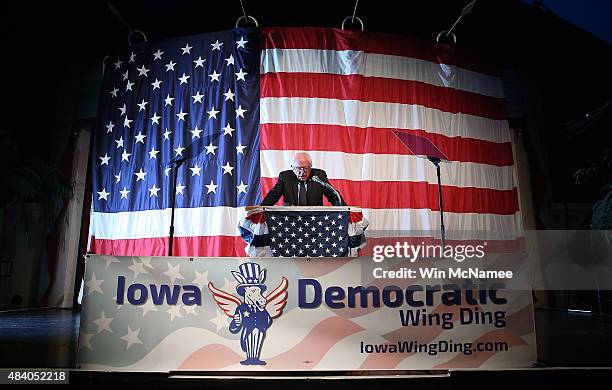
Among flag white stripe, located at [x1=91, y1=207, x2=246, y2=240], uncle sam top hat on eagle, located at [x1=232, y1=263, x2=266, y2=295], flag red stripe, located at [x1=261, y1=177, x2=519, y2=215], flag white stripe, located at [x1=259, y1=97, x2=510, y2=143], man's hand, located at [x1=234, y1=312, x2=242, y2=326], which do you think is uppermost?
flag white stripe, located at [x1=259, y1=97, x2=510, y2=143]

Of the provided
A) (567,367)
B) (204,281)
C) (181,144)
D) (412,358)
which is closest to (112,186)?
(181,144)

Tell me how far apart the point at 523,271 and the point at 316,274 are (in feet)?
3.65

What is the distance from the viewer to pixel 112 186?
Answer: 566 cm

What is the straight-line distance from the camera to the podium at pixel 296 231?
9.57 ft

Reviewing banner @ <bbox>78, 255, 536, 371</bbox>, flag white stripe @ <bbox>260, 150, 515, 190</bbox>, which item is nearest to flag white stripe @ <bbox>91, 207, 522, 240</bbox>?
flag white stripe @ <bbox>260, 150, 515, 190</bbox>

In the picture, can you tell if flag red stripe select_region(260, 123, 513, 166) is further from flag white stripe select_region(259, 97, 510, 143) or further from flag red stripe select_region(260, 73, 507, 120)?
flag red stripe select_region(260, 73, 507, 120)

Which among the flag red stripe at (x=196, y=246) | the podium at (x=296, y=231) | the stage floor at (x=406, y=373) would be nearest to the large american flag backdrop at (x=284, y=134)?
the flag red stripe at (x=196, y=246)

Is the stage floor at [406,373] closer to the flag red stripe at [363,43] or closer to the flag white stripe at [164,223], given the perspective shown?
the flag white stripe at [164,223]

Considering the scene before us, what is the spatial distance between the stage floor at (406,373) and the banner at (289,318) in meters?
0.06

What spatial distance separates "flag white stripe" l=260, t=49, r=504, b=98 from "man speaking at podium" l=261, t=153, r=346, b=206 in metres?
2.05

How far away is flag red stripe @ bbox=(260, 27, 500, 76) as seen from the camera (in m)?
5.43

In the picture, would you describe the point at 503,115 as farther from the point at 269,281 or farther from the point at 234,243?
the point at 269,281

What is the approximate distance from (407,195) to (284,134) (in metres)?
1.66

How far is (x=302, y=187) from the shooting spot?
374cm
